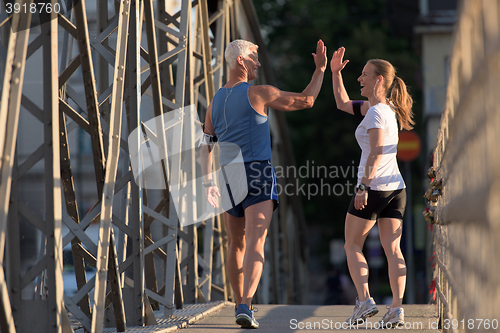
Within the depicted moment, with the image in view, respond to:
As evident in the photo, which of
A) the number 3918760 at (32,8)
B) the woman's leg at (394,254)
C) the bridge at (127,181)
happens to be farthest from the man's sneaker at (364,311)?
the number 3918760 at (32,8)

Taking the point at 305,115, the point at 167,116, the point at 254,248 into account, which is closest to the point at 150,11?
the point at 167,116

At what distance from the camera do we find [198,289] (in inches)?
242

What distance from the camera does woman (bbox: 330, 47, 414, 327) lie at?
12.9 ft

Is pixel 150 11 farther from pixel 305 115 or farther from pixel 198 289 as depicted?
pixel 305 115

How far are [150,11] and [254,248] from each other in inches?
77.8

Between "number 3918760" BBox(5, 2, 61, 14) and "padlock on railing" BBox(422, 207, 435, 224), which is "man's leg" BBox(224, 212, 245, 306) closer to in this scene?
"padlock on railing" BBox(422, 207, 435, 224)

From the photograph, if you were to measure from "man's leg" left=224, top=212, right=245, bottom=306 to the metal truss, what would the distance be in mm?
603

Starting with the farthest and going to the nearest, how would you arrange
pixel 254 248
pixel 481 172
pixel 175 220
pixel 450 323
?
pixel 175 220
pixel 254 248
pixel 450 323
pixel 481 172

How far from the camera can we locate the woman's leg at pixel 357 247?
4.07m

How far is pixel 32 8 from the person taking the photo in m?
3.01

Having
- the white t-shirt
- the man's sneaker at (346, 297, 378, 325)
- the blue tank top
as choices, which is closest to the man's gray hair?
the blue tank top

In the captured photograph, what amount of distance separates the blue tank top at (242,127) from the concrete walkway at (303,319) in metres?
1.16

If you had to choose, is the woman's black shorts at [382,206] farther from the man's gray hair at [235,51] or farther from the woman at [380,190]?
the man's gray hair at [235,51]

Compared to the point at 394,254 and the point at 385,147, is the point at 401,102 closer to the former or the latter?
the point at 385,147
